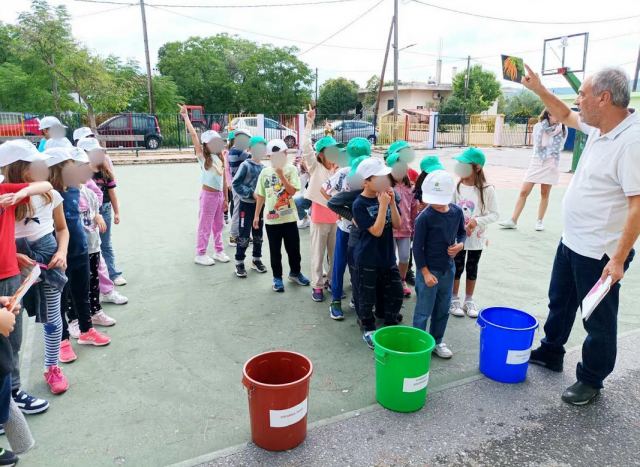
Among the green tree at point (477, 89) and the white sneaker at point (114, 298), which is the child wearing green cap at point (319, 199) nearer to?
the white sneaker at point (114, 298)

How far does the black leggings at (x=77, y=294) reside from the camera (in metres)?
3.43

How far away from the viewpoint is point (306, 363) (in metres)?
2.62

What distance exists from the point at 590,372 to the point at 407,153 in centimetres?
233

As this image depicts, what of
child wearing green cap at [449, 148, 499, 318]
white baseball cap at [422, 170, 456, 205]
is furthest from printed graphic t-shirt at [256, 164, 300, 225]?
white baseball cap at [422, 170, 456, 205]

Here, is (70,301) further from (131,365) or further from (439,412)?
(439,412)

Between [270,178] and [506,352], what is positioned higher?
[270,178]

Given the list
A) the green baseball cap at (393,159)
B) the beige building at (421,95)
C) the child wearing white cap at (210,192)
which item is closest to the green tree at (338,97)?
the beige building at (421,95)

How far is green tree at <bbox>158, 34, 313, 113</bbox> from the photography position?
39.4 metres

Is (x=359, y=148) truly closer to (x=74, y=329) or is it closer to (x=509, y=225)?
(x=74, y=329)

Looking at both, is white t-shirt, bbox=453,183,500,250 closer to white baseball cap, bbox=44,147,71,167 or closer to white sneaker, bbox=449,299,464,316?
white sneaker, bbox=449,299,464,316

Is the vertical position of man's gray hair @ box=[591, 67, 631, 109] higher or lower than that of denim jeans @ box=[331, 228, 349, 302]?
higher

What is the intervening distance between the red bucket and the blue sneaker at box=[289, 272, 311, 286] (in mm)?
2412

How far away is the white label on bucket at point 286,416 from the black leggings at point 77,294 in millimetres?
1949

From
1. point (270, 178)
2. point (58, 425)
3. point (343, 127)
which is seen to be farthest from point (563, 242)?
point (343, 127)
